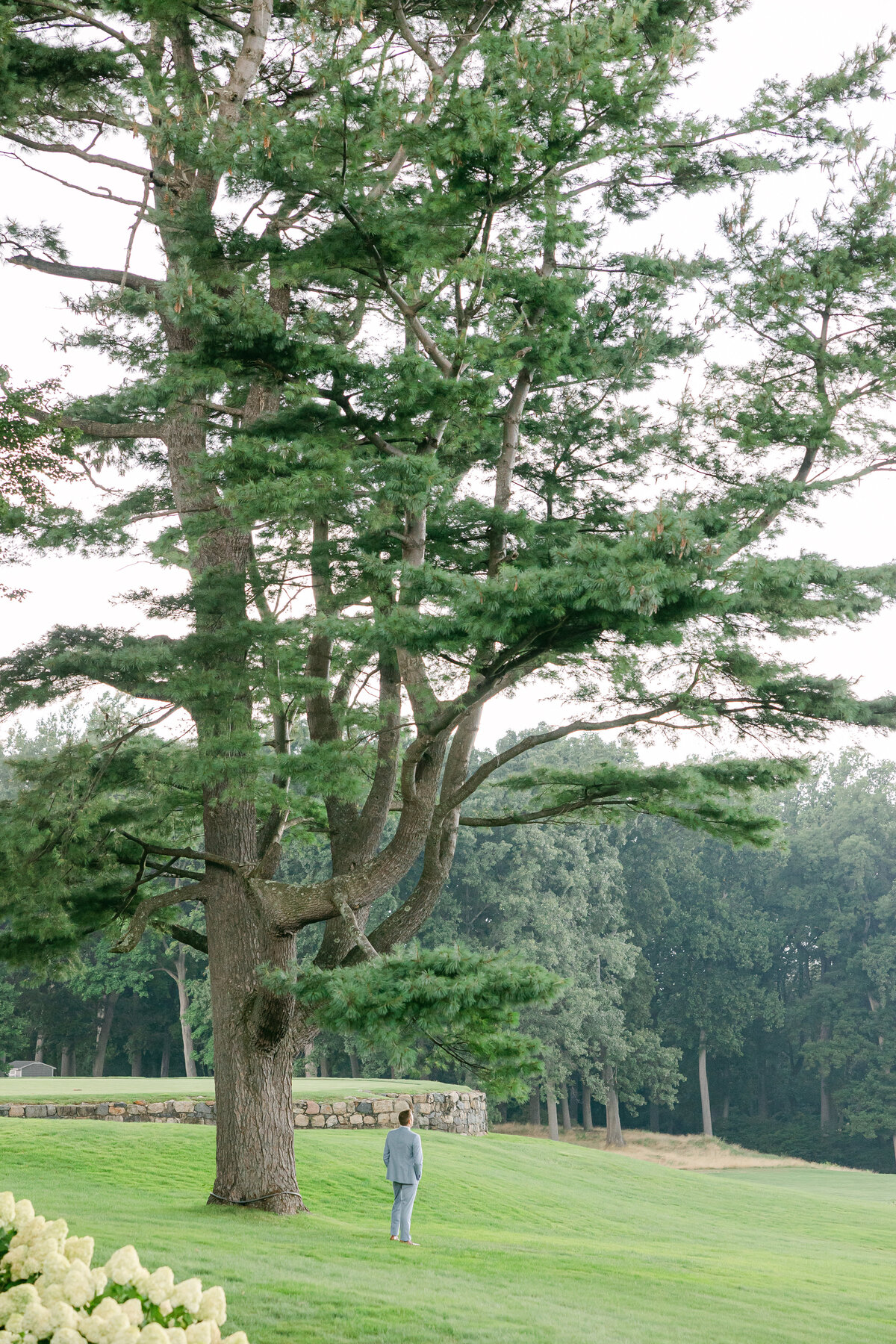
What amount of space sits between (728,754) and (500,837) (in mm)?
19807

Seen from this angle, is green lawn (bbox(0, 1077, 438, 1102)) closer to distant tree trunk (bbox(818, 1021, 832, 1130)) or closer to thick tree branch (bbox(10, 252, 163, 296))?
thick tree branch (bbox(10, 252, 163, 296))

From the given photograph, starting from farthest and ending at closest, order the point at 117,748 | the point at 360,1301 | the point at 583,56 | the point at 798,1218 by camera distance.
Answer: the point at 798,1218 → the point at 117,748 → the point at 583,56 → the point at 360,1301

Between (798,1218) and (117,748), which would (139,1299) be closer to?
(117,748)

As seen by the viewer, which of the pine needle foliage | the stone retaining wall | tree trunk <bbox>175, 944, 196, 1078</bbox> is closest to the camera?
the pine needle foliage

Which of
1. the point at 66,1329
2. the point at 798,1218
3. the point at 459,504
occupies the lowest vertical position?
the point at 798,1218

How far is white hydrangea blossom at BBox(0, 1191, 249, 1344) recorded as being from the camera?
113 inches

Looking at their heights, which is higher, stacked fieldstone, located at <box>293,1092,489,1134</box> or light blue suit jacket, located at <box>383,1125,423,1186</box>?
light blue suit jacket, located at <box>383,1125,423,1186</box>

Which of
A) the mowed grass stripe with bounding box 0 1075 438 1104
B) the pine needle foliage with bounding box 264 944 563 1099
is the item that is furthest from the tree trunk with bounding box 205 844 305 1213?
the mowed grass stripe with bounding box 0 1075 438 1104

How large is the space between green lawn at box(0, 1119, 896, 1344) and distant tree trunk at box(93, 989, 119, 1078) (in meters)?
21.1

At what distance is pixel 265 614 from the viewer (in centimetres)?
879

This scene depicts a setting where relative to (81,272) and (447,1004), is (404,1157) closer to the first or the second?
(447,1004)

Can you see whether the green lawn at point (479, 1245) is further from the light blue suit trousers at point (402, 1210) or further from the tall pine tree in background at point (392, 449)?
the tall pine tree in background at point (392, 449)

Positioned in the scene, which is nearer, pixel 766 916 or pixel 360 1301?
pixel 360 1301

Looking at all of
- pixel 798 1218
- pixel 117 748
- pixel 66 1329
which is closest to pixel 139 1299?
pixel 66 1329
